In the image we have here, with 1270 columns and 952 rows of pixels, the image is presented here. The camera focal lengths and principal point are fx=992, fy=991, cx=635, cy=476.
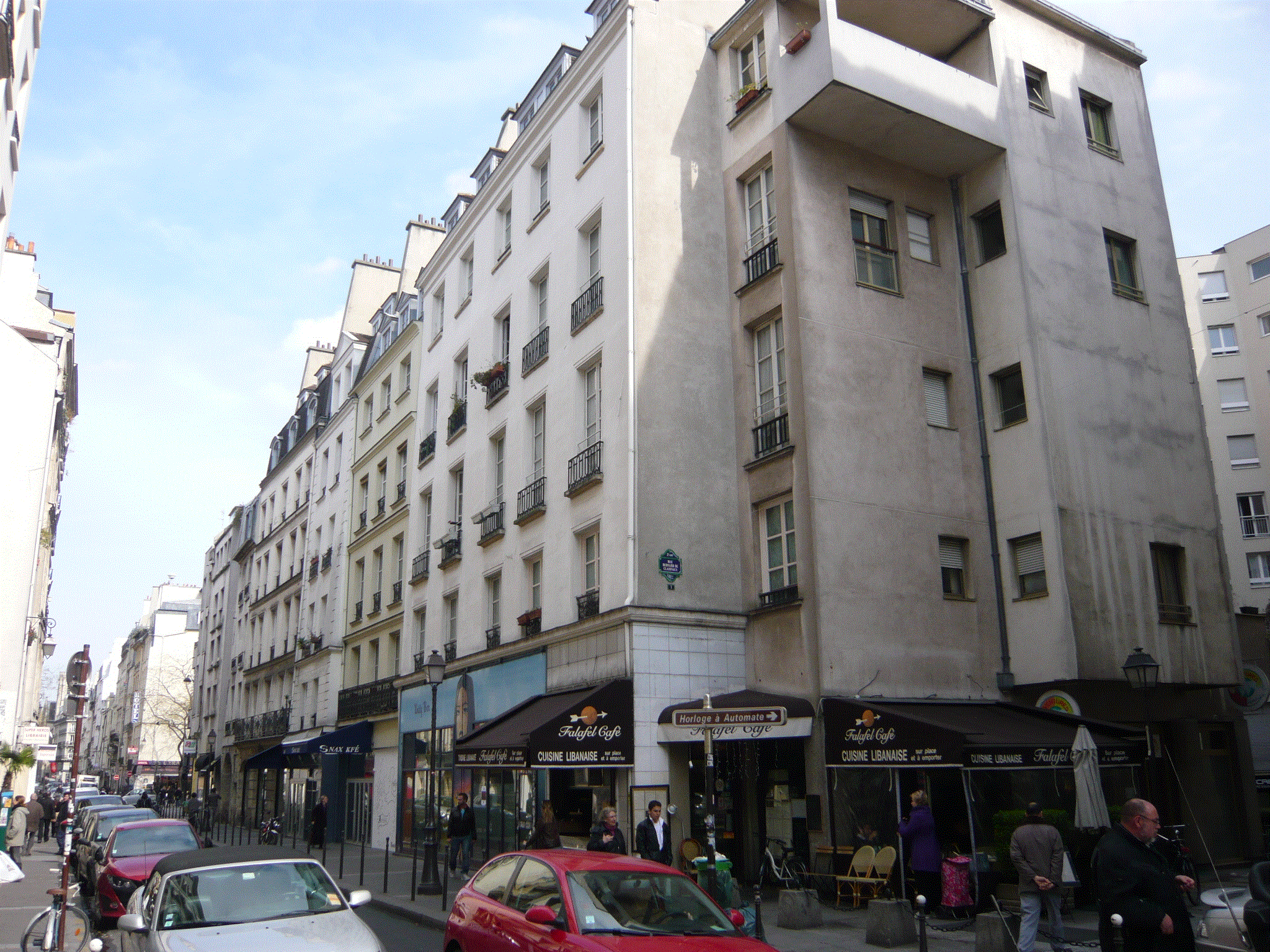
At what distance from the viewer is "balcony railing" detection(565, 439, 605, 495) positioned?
18516 mm

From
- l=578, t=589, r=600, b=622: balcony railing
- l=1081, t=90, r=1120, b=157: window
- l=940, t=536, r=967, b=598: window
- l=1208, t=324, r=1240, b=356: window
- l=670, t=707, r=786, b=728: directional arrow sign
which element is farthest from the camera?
l=1208, t=324, r=1240, b=356: window

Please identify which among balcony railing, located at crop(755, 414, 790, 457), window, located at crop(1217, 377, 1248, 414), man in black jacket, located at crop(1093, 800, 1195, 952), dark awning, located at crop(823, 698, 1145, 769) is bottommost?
man in black jacket, located at crop(1093, 800, 1195, 952)

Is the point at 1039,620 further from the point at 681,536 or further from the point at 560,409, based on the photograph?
the point at 560,409

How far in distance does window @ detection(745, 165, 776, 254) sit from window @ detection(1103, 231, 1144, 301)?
7.05 meters

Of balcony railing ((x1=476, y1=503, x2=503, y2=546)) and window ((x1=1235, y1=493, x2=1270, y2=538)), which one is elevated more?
window ((x1=1235, y1=493, x2=1270, y2=538))

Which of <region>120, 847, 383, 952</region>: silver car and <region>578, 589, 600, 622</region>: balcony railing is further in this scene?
<region>578, 589, 600, 622</region>: balcony railing

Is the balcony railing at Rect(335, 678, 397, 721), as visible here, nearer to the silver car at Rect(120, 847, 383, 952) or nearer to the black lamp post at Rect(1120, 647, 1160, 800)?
the silver car at Rect(120, 847, 383, 952)

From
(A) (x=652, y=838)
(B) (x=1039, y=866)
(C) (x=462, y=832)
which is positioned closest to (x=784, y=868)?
(A) (x=652, y=838)

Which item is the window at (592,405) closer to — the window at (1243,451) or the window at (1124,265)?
the window at (1124,265)

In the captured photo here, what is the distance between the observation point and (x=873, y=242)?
18844 mm

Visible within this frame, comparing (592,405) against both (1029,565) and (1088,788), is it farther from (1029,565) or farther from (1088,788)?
(1088,788)


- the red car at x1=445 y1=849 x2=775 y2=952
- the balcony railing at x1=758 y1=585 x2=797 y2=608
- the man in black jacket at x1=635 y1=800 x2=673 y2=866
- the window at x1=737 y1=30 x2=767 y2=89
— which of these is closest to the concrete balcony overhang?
the window at x1=737 y1=30 x2=767 y2=89

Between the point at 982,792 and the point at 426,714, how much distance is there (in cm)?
1468

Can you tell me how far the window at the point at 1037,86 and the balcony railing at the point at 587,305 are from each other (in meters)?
9.52
